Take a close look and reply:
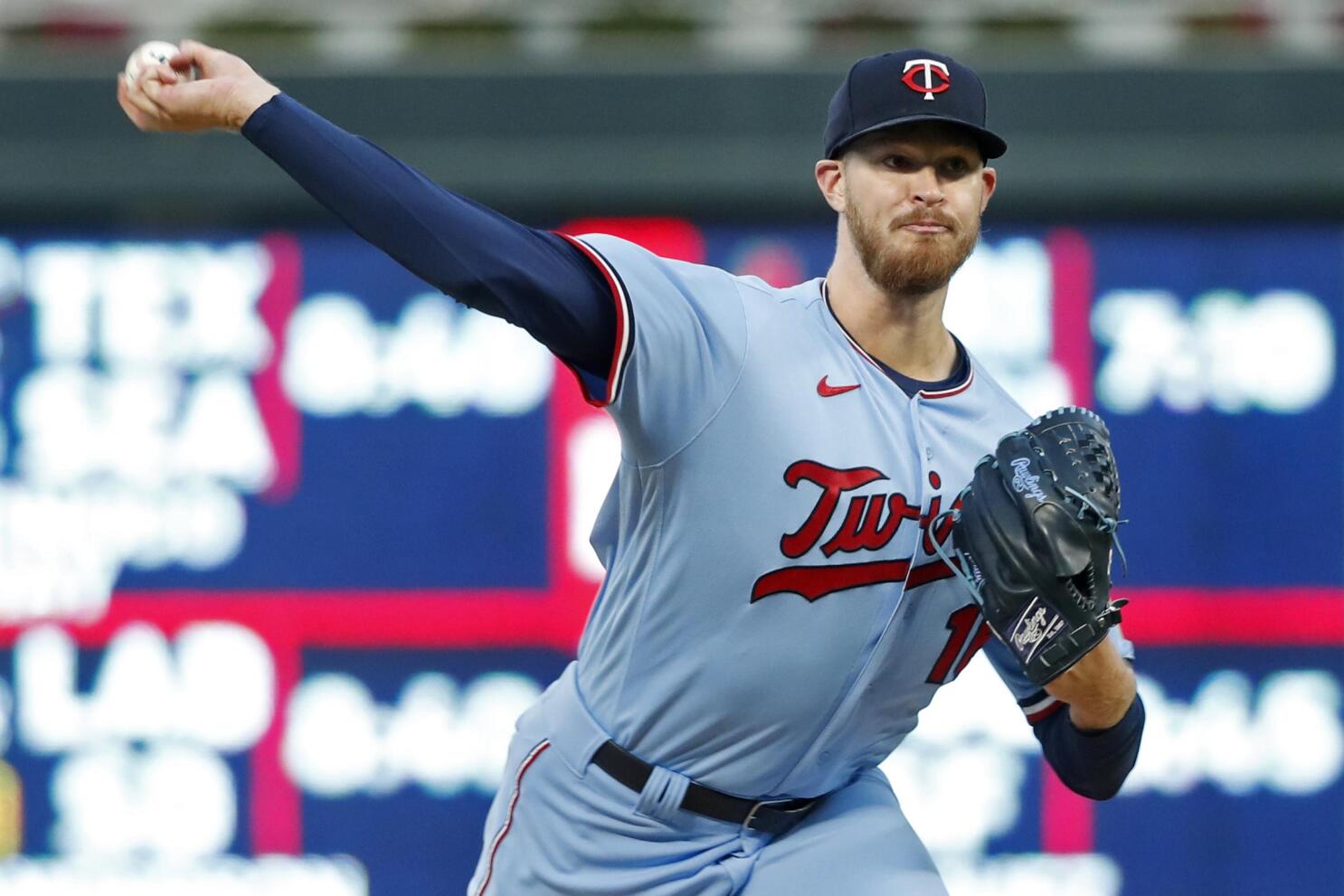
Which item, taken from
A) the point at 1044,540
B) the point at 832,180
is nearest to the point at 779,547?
the point at 1044,540

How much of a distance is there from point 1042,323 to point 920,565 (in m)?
2.62

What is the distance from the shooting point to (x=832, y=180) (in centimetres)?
256

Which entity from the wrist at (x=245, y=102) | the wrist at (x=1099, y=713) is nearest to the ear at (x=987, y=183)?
the wrist at (x=1099, y=713)

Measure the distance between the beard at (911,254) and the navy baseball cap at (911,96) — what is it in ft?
0.36

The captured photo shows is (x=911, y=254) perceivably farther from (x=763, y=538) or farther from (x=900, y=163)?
(x=763, y=538)

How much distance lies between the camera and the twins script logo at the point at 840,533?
236 centimetres

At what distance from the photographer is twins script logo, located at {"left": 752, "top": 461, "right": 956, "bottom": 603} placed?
2.36 meters

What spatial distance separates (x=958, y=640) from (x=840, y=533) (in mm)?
278

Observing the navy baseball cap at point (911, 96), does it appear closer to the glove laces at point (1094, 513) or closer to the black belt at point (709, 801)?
the glove laces at point (1094, 513)

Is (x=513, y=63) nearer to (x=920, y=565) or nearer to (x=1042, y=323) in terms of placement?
(x=1042, y=323)

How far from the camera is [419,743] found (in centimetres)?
495

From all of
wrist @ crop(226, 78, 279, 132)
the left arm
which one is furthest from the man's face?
wrist @ crop(226, 78, 279, 132)

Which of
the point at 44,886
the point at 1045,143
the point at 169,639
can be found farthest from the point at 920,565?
the point at 44,886

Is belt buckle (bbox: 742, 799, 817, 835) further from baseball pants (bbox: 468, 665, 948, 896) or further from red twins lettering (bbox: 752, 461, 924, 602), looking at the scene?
red twins lettering (bbox: 752, 461, 924, 602)
